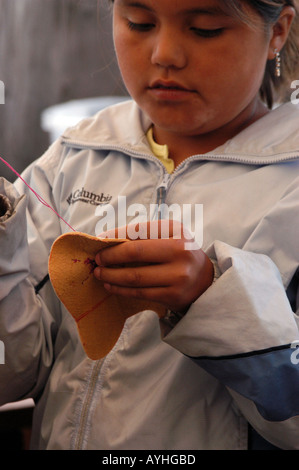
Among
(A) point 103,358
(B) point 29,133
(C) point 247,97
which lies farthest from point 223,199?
(B) point 29,133

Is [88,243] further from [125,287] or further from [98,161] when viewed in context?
[98,161]

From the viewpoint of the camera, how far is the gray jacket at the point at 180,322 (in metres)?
0.56

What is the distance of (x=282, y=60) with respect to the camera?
79 centimetres

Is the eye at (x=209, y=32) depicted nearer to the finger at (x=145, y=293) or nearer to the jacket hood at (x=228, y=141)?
the jacket hood at (x=228, y=141)

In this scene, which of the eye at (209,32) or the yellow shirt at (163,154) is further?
the yellow shirt at (163,154)

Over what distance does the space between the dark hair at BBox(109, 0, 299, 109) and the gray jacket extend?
11 centimetres

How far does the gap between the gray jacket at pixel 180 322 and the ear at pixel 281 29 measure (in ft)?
0.28

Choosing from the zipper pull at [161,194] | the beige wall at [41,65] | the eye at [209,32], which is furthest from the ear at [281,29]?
the beige wall at [41,65]

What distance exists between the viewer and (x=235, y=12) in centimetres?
61

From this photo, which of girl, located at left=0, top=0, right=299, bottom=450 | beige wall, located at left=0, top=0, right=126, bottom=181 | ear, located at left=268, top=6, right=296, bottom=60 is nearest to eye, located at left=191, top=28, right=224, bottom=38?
girl, located at left=0, top=0, right=299, bottom=450

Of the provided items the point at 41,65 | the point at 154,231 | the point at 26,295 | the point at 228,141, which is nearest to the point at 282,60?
the point at 228,141

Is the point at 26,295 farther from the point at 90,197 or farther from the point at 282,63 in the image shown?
the point at 282,63

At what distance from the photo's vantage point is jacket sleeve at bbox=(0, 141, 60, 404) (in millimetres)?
606

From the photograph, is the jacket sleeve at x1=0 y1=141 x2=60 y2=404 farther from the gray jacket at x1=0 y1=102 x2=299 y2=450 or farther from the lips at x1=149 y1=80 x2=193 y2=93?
the lips at x1=149 y1=80 x2=193 y2=93
